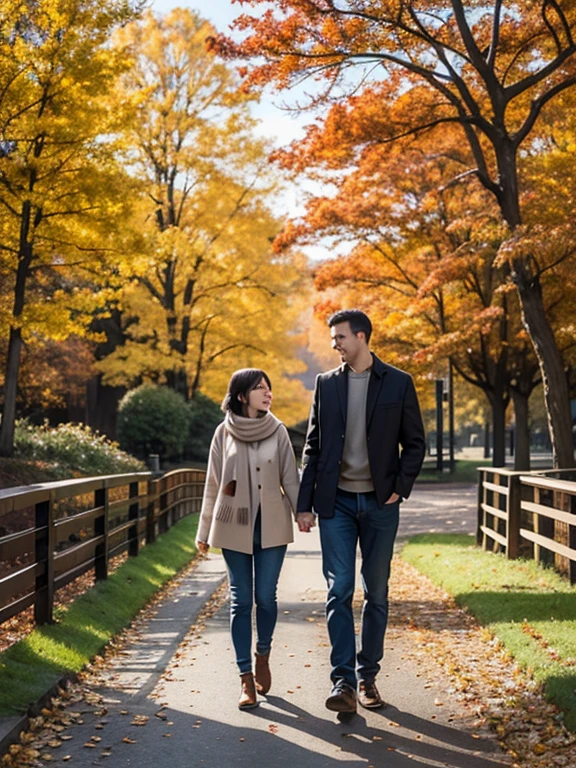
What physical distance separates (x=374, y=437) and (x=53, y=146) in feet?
44.0

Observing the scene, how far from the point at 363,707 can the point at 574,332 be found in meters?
17.3

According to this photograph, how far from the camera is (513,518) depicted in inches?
513

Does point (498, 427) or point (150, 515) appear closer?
point (150, 515)

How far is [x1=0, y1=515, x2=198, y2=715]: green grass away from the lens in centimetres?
653

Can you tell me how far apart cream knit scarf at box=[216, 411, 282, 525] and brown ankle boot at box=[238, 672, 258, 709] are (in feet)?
2.94

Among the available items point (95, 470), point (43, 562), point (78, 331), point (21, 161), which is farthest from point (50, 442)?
point (43, 562)

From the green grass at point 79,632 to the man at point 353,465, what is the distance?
182 cm

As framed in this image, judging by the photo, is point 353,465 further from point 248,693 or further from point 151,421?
point 151,421

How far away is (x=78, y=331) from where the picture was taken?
19.2m

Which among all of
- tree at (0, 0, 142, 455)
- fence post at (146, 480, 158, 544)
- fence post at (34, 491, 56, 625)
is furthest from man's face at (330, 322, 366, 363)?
tree at (0, 0, 142, 455)

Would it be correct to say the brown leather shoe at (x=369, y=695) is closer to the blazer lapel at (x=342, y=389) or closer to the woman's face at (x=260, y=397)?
the blazer lapel at (x=342, y=389)

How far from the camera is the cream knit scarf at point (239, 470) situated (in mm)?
6711

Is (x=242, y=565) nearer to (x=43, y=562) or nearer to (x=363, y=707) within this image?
(x=363, y=707)

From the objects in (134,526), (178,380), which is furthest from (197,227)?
(134,526)
